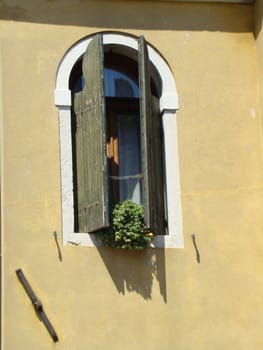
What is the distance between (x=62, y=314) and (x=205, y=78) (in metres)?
3.06

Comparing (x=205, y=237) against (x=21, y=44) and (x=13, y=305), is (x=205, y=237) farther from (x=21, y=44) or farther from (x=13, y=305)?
(x=21, y=44)

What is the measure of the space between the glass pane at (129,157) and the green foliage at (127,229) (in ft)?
1.59

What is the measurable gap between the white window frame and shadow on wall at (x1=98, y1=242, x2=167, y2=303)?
14 centimetres

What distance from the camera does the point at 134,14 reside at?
433 inches

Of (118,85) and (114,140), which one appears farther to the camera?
(118,85)

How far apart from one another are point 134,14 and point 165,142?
1504mm

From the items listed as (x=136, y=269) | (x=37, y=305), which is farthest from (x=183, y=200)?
(x=37, y=305)

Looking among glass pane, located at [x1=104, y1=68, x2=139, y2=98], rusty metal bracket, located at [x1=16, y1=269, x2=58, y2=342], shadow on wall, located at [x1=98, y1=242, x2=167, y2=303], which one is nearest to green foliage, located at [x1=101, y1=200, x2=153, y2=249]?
shadow on wall, located at [x1=98, y1=242, x2=167, y2=303]

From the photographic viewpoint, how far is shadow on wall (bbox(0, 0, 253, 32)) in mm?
10742

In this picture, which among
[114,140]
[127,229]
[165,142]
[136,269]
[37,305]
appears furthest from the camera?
[114,140]

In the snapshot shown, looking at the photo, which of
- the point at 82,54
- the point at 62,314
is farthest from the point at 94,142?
the point at 62,314

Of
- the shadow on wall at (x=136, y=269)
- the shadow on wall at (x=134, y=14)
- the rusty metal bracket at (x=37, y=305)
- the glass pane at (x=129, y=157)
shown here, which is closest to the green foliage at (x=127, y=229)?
the shadow on wall at (x=136, y=269)

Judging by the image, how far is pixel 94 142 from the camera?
1020 centimetres

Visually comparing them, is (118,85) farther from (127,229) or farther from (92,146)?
(127,229)
